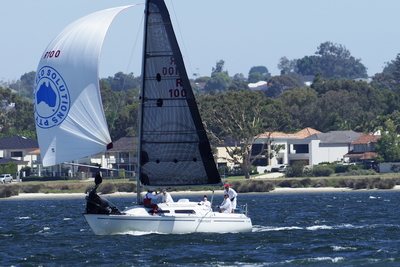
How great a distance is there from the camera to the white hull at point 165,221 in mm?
23703

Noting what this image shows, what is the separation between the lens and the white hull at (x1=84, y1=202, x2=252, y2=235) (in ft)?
77.8

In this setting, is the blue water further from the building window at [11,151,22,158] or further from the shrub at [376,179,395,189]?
the building window at [11,151,22,158]

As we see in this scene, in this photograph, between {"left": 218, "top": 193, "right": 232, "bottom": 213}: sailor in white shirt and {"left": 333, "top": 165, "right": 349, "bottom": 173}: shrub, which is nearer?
{"left": 218, "top": 193, "right": 232, "bottom": 213}: sailor in white shirt

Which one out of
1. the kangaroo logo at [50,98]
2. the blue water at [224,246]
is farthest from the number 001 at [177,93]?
the blue water at [224,246]

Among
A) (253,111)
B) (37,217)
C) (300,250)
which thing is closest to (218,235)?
(300,250)

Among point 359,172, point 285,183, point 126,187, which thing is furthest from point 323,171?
point 126,187

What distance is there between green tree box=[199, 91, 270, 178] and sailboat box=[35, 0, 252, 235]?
1746 inches

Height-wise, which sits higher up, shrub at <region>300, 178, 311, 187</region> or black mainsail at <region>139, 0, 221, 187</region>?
black mainsail at <region>139, 0, 221, 187</region>

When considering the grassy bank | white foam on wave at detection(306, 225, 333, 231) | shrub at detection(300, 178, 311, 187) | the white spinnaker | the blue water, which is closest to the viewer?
the blue water

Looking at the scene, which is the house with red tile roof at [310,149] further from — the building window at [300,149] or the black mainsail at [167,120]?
the black mainsail at [167,120]

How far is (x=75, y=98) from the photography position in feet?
76.9

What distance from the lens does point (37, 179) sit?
77000 millimetres

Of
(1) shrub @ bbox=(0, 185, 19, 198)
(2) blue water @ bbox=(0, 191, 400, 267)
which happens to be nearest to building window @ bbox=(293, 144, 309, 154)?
(1) shrub @ bbox=(0, 185, 19, 198)

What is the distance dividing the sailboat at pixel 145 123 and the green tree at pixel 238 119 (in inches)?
1746
